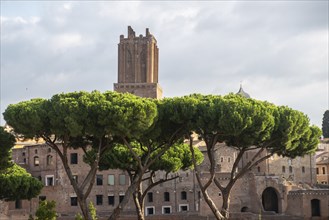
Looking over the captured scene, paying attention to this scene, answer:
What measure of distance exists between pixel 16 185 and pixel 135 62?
46725 mm

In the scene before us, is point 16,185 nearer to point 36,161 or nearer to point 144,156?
point 144,156

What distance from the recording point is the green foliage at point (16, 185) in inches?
Result: 1531

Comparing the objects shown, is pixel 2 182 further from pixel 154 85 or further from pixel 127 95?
pixel 154 85

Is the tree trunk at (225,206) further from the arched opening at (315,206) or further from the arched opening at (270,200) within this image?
the arched opening at (270,200)

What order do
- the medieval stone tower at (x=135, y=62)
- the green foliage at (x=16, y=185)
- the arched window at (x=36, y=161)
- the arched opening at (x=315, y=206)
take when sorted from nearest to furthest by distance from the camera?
the green foliage at (x=16, y=185)
the arched opening at (x=315, y=206)
the arched window at (x=36, y=161)
the medieval stone tower at (x=135, y=62)

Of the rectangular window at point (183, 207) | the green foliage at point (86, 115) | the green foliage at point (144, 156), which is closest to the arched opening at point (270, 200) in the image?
the rectangular window at point (183, 207)

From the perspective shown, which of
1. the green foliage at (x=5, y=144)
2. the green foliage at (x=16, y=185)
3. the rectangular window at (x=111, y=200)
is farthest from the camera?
the rectangular window at (x=111, y=200)

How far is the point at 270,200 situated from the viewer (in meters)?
61.7

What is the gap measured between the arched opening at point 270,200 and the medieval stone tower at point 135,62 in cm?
2614

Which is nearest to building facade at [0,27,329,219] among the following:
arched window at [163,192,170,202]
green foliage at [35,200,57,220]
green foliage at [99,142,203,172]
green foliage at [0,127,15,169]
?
arched window at [163,192,170,202]

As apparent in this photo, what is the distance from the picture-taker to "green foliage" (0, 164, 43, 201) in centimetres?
3888

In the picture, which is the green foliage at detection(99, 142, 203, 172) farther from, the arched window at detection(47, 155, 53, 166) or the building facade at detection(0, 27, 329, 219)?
the arched window at detection(47, 155, 53, 166)

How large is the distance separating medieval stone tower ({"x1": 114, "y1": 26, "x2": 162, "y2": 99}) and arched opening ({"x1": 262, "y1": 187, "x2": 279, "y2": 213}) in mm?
26141

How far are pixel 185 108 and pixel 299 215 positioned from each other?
29.2 metres
